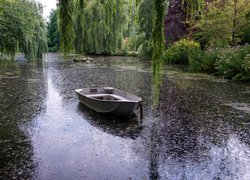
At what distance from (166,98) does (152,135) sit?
3.54m

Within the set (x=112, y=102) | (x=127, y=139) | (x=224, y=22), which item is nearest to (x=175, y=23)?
(x=224, y=22)

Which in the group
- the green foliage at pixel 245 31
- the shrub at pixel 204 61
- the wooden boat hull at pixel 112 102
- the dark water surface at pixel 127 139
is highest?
the green foliage at pixel 245 31

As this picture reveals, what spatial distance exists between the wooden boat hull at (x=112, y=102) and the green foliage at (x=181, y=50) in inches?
409

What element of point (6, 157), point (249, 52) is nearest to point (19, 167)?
point (6, 157)

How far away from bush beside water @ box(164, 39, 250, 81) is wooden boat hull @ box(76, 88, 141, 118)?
19.0ft

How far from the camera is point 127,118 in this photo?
6750 millimetres

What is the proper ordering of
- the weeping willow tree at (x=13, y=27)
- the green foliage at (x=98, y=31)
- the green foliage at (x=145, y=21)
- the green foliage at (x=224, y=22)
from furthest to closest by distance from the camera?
1. the green foliage at (x=98, y=31)
2. the green foliage at (x=145, y=21)
3. the green foliage at (x=224, y=22)
4. the weeping willow tree at (x=13, y=27)

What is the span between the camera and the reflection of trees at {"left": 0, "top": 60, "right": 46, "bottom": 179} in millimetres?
4141

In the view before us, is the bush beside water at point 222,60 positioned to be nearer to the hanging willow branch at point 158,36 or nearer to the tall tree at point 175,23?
the tall tree at point 175,23

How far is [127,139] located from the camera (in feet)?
17.8

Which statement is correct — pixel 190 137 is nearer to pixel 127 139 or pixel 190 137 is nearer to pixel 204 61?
pixel 127 139

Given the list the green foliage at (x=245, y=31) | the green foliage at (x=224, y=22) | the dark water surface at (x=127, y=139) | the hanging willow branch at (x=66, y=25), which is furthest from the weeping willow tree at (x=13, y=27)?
the green foliage at (x=245, y=31)

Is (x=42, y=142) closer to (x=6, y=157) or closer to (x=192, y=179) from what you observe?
(x=6, y=157)

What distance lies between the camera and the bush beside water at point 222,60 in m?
11.7
